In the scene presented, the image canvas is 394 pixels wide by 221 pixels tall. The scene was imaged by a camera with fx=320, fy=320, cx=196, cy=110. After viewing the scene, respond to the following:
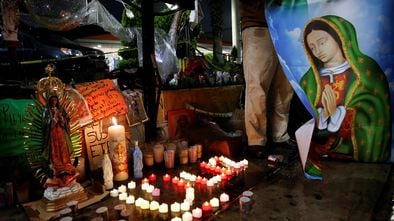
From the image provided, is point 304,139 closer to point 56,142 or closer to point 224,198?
point 224,198

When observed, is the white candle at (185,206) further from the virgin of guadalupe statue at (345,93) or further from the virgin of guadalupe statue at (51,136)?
the virgin of guadalupe statue at (345,93)

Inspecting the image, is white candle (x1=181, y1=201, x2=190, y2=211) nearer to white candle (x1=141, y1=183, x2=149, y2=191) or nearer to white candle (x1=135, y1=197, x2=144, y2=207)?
white candle (x1=135, y1=197, x2=144, y2=207)

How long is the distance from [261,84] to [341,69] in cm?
104

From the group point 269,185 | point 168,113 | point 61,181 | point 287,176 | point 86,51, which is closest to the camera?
point 61,181

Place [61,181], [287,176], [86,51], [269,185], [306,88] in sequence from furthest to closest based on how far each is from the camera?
1. [86,51]
2. [306,88]
3. [287,176]
4. [269,185]
5. [61,181]

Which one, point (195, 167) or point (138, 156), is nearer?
point (138, 156)

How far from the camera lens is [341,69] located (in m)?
3.84

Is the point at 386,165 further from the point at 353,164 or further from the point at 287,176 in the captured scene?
the point at 287,176

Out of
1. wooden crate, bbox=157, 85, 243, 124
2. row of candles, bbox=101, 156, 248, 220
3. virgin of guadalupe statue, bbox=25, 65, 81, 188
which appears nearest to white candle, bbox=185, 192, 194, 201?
row of candles, bbox=101, 156, 248, 220

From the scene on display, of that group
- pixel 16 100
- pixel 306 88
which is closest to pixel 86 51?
pixel 16 100

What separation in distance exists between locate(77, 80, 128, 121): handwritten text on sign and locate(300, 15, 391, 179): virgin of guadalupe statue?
2.48 metres

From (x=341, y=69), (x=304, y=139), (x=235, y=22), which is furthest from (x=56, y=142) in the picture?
(x=235, y=22)

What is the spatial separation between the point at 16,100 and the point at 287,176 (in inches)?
133

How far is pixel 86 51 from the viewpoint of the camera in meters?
10.5
